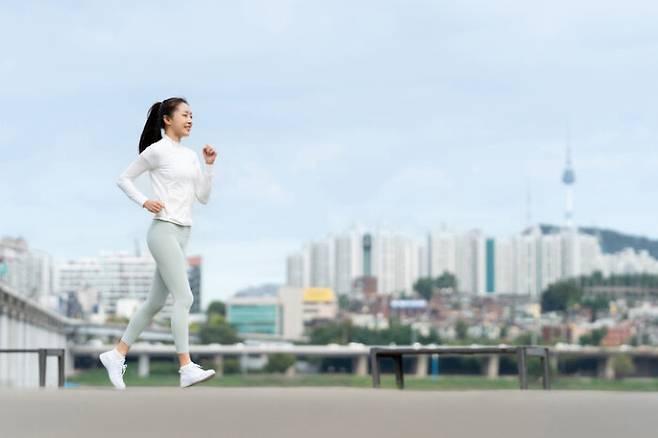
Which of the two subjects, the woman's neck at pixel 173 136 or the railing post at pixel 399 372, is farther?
the railing post at pixel 399 372

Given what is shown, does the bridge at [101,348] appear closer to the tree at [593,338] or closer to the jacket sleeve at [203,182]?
the tree at [593,338]

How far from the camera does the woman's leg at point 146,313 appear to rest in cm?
692

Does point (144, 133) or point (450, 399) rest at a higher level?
point (144, 133)

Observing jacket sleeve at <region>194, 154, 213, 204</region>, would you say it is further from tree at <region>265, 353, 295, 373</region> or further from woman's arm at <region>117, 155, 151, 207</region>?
tree at <region>265, 353, 295, 373</region>

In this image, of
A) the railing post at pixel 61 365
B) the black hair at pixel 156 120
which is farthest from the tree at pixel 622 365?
the black hair at pixel 156 120

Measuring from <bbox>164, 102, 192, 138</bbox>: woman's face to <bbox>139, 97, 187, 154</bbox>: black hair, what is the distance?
19mm

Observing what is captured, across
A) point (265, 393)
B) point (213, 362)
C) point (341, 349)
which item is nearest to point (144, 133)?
point (265, 393)

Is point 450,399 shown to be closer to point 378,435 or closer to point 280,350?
point 378,435

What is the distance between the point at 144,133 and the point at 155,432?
4.53 m

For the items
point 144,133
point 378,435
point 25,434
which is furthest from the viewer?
point 144,133

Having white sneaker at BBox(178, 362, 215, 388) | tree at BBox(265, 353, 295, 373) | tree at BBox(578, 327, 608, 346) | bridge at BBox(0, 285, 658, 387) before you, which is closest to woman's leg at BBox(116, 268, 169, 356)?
white sneaker at BBox(178, 362, 215, 388)

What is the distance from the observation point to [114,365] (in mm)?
6738

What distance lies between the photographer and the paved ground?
2648 millimetres

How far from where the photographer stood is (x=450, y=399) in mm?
2832
